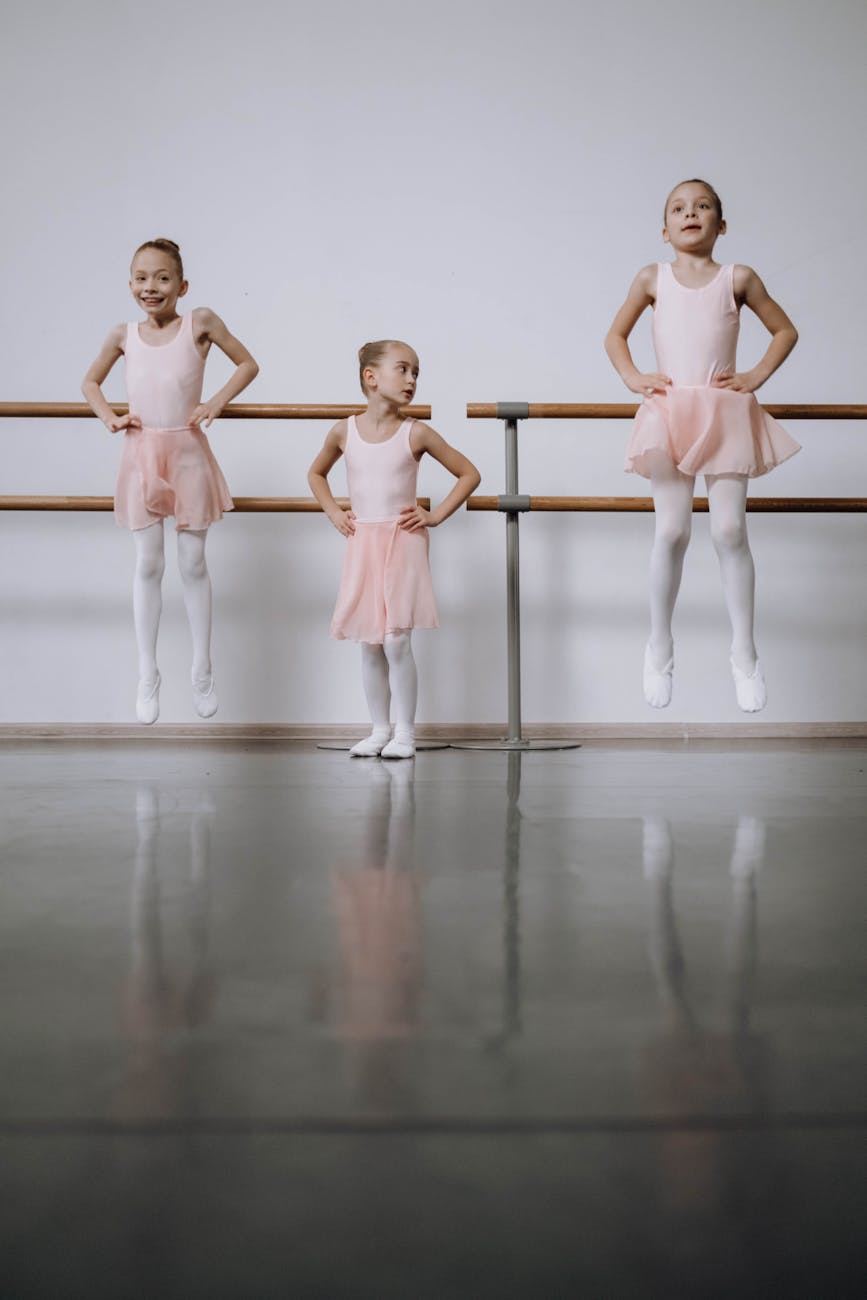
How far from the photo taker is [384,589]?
2.13 m

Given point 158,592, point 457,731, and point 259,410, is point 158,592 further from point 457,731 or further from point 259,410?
point 457,731

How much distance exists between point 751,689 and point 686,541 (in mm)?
270

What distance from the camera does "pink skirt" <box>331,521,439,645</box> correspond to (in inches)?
83.7

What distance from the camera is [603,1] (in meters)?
2.86

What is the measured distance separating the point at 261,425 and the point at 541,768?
1.41 m

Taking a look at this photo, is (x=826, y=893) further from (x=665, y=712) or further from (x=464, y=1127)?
(x=665, y=712)

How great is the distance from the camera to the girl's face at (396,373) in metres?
2.22

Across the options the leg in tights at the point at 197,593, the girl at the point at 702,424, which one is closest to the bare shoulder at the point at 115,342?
the leg in tights at the point at 197,593

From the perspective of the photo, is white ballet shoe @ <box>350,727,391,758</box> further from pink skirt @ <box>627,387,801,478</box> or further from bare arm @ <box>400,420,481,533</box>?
pink skirt @ <box>627,387,801,478</box>

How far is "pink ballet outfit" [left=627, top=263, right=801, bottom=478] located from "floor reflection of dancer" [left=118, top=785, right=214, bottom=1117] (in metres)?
1.41

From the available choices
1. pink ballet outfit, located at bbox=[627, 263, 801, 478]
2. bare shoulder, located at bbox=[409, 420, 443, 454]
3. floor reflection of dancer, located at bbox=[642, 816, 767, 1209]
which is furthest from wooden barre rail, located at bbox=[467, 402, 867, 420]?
floor reflection of dancer, located at bbox=[642, 816, 767, 1209]

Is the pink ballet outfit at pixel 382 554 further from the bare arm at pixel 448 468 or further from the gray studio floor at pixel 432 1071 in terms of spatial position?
the gray studio floor at pixel 432 1071

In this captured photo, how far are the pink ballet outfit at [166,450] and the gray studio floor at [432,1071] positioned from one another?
4.75 ft

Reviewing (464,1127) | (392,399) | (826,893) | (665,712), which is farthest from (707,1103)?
(665,712)
